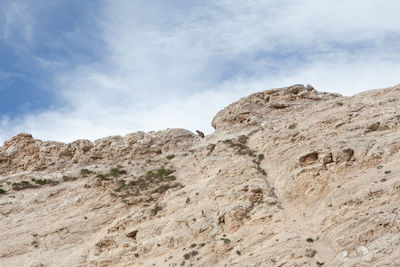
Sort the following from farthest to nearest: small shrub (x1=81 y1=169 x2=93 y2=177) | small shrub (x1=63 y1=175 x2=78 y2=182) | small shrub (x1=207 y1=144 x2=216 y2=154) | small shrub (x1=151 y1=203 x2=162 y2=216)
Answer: small shrub (x1=81 y1=169 x2=93 y2=177) → small shrub (x1=207 y1=144 x2=216 y2=154) → small shrub (x1=63 y1=175 x2=78 y2=182) → small shrub (x1=151 y1=203 x2=162 y2=216)

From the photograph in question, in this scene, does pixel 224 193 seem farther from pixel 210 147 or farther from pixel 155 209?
pixel 210 147

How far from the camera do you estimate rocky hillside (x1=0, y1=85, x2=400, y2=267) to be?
74.2ft

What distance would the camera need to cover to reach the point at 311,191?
26.5m

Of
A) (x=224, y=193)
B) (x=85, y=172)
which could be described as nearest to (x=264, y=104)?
(x=85, y=172)

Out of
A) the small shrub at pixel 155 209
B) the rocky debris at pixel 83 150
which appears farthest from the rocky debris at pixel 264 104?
the small shrub at pixel 155 209

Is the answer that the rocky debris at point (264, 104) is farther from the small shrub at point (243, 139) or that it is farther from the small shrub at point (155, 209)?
the small shrub at point (155, 209)

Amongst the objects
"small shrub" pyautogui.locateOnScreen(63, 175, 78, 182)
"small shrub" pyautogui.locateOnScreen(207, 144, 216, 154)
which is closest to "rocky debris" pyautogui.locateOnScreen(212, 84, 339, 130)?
"small shrub" pyautogui.locateOnScreen(207, 144, 216, 154)

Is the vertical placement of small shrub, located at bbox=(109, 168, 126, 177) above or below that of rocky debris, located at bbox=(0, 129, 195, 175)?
below

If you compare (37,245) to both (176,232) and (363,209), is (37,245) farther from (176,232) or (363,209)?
(363,209)

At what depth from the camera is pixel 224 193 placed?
97.0ft

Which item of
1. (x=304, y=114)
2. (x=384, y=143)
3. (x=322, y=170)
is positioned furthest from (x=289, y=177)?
(x=304, y=114)

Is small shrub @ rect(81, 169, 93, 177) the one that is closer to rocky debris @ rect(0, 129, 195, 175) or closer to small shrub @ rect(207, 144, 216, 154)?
rocky debris @ rect(0, 129, 195, 175)

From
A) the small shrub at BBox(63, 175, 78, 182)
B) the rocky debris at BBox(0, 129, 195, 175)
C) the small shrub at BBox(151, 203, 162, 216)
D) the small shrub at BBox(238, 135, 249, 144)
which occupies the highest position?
the rocky debris at BBox(0, 129, 195, 175)

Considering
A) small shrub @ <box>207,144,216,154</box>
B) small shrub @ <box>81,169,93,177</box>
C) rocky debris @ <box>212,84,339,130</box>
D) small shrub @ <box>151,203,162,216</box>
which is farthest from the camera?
rocky debris @ <box>212,84,339,130</box>
